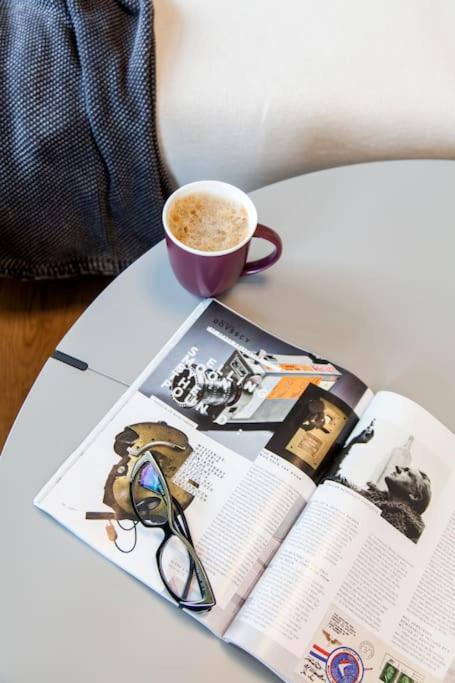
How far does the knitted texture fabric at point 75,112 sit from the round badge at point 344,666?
70 cm

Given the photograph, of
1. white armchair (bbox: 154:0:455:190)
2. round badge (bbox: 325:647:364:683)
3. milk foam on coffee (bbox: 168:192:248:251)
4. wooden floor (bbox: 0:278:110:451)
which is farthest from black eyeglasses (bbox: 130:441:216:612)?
wooden floor (bbox: 0:278:110:451)

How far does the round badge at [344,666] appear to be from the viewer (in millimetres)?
512

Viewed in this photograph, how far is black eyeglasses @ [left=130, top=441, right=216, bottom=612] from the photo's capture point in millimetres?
535

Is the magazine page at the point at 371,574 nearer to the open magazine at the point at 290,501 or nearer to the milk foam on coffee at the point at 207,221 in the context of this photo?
the open magazine at the point at 290,501

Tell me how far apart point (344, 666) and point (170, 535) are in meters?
0.19

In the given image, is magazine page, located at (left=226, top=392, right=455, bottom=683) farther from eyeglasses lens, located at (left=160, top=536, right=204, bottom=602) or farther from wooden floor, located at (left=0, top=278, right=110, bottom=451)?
wooden floor, located at (left=0, top=278, right=110, bottom=451)

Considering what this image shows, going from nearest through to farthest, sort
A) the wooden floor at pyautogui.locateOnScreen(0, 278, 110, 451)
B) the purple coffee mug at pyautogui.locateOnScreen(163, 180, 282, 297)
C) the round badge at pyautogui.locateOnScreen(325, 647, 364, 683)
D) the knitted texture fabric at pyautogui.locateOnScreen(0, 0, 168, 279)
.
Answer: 1. the round badge at pyautogui.locateOnScreen(325, 647, 364, 683)
2. the purple coffee mug at pyautogui.locateOnScreen(163, 180, 282, 297)
3. the knitted texture fabric at pyautogui.locateOnScreen(0, 0, 168, 279)
4. the wooden floor at pyautogui.locateOnScreen(0, 278, 110, 451)

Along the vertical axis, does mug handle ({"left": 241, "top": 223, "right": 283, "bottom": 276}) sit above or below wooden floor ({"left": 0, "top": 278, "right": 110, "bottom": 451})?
above

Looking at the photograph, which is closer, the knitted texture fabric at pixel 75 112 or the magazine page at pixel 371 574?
the magazine page at pixel 371 574

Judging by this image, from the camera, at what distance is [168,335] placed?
0.68 metres

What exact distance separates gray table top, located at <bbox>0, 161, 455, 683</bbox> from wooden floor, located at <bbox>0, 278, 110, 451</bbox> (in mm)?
533

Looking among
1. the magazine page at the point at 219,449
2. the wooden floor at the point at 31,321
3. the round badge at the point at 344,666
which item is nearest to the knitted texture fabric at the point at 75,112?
the wooden floor at the point at 31,321

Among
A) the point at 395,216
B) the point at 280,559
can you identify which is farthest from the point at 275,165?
the point at 280,559

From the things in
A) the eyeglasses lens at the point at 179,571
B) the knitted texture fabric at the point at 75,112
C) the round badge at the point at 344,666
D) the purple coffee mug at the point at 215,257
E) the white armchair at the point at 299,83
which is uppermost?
the white armchair at the point at 299,83
